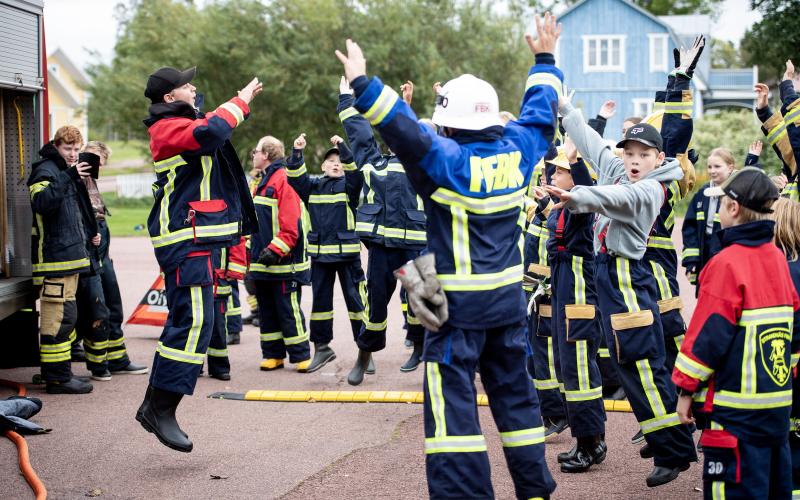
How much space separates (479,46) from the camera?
38406 mm

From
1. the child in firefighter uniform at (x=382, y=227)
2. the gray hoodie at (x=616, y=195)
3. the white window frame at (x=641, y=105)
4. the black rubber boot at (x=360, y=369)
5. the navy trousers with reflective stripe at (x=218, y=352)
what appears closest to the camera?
the gray hoodie at (x=616, y=195)

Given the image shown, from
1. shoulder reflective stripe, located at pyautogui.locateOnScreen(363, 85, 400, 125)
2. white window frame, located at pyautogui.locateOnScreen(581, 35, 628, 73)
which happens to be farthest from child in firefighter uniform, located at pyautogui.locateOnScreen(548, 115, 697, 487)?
white window frame, located at pyautogui.locateOnScreen(581, 35, 628, 73)

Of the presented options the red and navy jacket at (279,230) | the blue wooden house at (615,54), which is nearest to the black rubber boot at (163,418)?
the red and navy jacket at (279,230)

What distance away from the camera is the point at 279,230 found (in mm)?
10133

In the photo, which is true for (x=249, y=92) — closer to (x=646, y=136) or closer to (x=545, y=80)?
(x=545, y=80)

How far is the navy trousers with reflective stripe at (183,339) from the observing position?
652 cm

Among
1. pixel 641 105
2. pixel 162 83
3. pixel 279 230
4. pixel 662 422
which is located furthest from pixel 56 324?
pixel 641 105

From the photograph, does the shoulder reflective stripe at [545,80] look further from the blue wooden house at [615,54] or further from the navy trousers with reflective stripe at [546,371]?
the blue wooden house at [615,54]

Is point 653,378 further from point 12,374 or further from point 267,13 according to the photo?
point 267,13

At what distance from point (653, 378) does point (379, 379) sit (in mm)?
4127

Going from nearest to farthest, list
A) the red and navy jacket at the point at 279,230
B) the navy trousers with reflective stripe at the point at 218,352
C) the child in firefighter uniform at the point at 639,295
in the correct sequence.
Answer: the child in firefighter uniform at the point at 639,295 < the navy trousers with reflective stripe at the point at 218,352 < the red and navy jacket at the point at 279,230

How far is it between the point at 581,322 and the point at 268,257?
13.4 ft

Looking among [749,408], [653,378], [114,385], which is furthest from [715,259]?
[114,385]

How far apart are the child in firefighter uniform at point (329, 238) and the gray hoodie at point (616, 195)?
12.4ft
